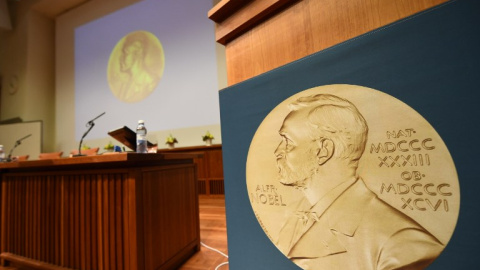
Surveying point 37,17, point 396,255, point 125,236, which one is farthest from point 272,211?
point 37,17

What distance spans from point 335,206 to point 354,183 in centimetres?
6

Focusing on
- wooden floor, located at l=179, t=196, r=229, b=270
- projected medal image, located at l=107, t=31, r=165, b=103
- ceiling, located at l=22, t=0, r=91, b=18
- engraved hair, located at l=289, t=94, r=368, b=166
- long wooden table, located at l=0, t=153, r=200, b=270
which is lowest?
wooden floor, located at l=179, t=196, r=229, b=270

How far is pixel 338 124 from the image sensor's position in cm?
42

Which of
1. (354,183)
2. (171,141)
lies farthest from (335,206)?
(171,141)

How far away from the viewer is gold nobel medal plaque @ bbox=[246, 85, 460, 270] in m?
0.34

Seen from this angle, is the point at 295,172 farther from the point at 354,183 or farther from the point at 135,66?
the point at 135,66

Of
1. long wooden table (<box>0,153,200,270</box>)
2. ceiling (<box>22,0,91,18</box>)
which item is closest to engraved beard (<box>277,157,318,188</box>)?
long wooden table (<box>0,153,200,270</box>)

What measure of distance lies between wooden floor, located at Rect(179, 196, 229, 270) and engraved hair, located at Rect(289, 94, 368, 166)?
37.6 inches

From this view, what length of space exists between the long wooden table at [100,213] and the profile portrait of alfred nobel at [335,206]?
700 millimetres

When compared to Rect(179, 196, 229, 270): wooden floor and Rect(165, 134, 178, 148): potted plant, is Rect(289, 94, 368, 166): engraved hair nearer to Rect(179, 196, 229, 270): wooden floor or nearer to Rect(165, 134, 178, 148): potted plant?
Rect(179, 196, 229, 270): wooden floor

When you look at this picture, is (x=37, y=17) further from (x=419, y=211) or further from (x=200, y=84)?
(x=419, y=211)

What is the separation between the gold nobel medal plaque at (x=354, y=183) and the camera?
34 cm

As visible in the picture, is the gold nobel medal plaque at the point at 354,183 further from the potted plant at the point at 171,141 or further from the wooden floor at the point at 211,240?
the potted plant at the point at 171,141

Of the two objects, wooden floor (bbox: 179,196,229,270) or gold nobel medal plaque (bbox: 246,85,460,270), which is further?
wooden floor (bbox: 179,196,229,270)
